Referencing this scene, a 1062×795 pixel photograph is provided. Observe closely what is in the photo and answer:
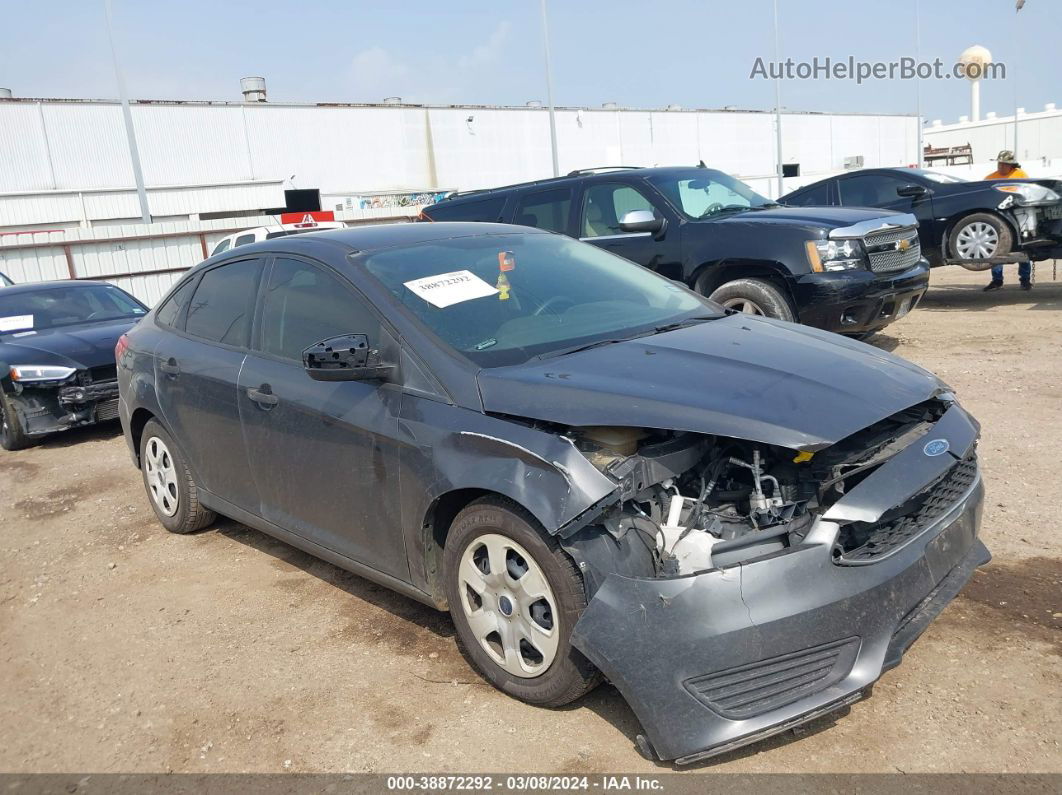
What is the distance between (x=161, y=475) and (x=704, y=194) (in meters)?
5.73

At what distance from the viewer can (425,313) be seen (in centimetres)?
368

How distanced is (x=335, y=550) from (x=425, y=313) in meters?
1.14

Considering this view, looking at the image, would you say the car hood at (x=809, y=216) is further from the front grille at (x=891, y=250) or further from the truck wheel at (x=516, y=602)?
the truck wheel at (x=516, y=602)

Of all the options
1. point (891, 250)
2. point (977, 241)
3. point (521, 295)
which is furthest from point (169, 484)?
point (977, 241)

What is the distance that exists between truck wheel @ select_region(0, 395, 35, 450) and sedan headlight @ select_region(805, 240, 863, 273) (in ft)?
23.4

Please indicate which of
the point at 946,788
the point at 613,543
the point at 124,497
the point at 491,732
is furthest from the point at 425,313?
the point at 124,497

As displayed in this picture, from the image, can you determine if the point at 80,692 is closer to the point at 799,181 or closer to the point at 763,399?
the point at 763,399

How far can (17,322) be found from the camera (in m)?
8.93

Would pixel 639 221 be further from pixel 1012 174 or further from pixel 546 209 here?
pixel 1012 174

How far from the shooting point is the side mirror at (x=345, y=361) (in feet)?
11.5

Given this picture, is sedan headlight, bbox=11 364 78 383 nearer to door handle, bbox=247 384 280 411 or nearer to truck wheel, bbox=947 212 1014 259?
door handle, bbox=247 384 280 411

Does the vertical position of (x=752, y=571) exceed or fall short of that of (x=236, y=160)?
it falls short

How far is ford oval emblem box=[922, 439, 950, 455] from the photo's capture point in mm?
3082

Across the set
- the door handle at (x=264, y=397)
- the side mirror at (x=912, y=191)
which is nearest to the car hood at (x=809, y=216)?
the side mirror at (x=912, y=191)
